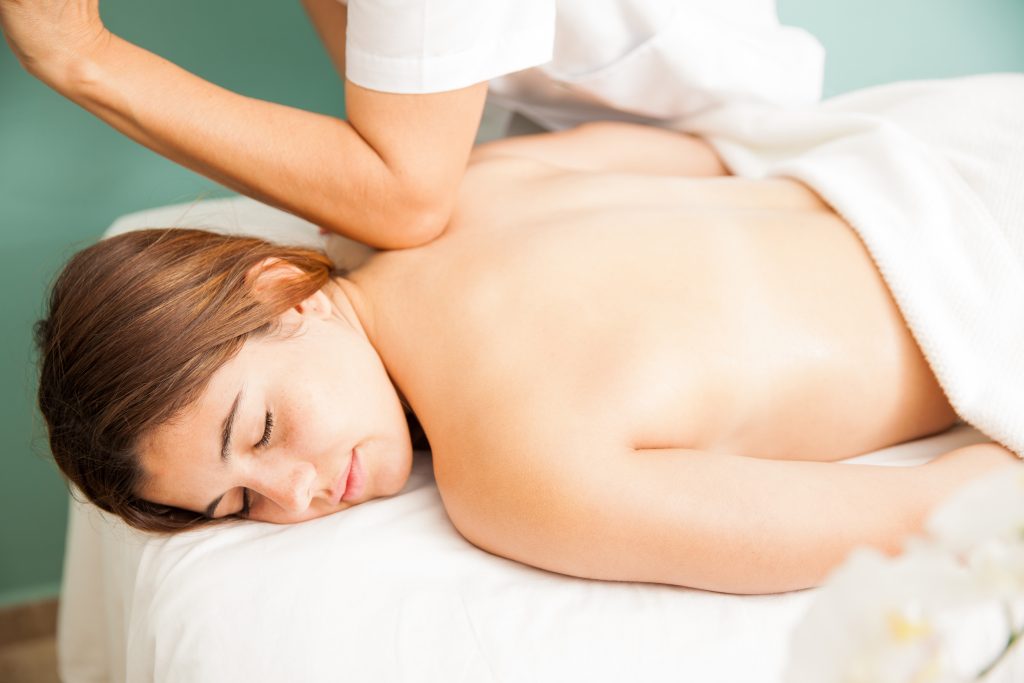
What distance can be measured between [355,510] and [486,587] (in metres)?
0.20

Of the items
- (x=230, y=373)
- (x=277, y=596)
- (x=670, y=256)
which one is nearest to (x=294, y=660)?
(x=277, y=596)

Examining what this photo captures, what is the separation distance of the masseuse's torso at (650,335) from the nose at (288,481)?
146 millimetres

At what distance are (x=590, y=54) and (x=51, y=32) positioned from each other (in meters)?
0.73

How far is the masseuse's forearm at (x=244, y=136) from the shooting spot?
1018 millimetres

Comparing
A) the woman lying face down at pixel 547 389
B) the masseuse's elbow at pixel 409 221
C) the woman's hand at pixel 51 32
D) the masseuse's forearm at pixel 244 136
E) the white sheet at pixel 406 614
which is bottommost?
the white sheet at pixel 406 614

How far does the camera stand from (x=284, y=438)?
943 millimetres

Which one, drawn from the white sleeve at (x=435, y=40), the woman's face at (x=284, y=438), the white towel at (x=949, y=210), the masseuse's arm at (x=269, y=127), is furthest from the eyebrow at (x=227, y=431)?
the white towel at (x=949, y=210)

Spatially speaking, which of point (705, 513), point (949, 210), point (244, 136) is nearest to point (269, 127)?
point (244, 136)

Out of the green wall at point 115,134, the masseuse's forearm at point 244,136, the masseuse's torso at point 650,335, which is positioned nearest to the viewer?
the masseuse's torso at point 650,335

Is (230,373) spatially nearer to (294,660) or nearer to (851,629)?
(294,660)

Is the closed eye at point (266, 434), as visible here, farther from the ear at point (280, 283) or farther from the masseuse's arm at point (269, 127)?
the masseuse's arm at point (269, 127)

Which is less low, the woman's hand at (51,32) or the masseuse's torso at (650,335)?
the woman's hand at (51,32)

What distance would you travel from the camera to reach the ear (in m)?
1.03

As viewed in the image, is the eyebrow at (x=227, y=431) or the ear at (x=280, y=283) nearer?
the eyebrow at (x=227, y=431)
